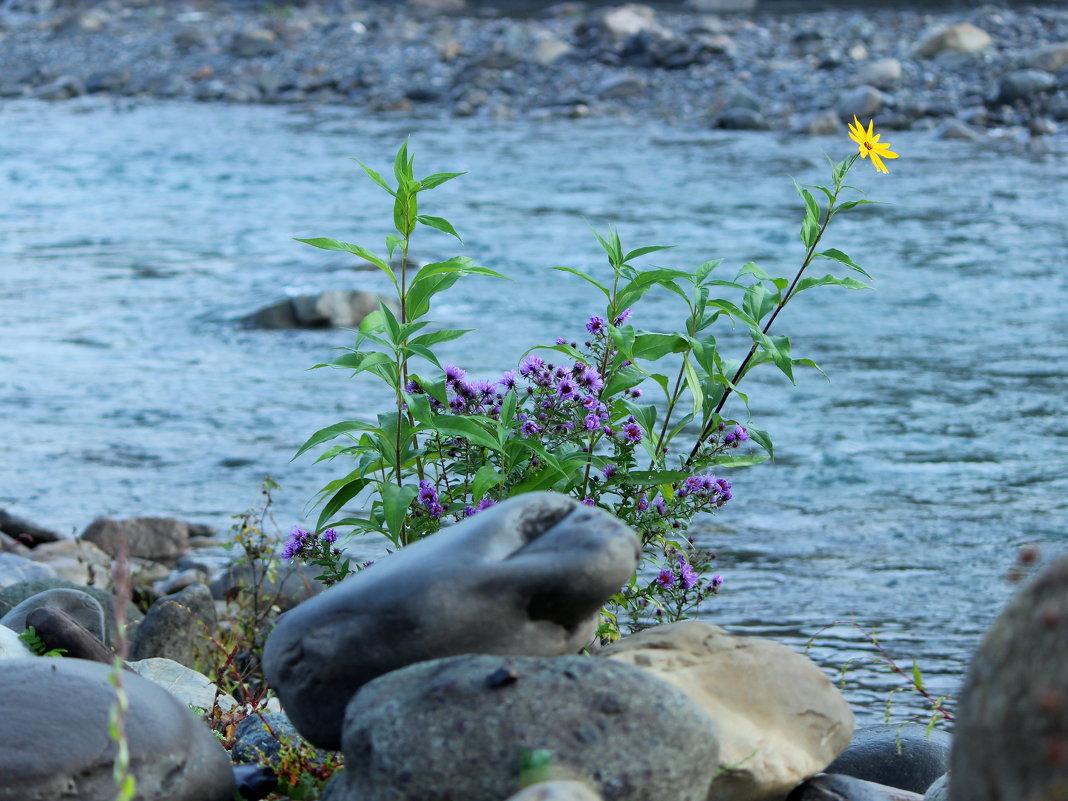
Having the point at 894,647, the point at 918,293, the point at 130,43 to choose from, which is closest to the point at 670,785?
the point at 894,647

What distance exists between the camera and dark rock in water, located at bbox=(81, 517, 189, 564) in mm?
6414

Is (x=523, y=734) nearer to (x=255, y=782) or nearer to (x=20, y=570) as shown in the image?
(x=255, y=782)

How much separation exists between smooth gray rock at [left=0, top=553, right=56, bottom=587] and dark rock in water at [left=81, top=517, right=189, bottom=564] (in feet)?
2.07

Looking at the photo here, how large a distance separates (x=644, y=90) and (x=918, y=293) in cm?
1274

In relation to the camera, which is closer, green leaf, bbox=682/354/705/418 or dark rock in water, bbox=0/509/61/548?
green leaf, bbox=682/354/705/418

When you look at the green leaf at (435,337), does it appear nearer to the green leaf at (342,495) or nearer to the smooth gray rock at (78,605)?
the green leaf at (342,495)

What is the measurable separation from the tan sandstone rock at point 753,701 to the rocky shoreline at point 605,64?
16.8 meters

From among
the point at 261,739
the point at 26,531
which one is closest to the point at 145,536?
the point at 26,531

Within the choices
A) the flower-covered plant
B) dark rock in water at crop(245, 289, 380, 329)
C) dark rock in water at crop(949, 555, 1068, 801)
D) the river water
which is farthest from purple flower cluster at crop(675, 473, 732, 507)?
dark rock in water at crop(245, 289, 380, 329)

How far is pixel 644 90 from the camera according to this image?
23.0 metres

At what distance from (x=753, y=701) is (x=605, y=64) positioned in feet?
75.9

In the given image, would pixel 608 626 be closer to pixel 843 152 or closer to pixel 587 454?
pixel 587 454

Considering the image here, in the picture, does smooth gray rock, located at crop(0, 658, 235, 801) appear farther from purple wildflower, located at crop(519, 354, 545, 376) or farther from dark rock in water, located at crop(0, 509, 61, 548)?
dark rock in water, located at crop(0, 509, 61, 548)

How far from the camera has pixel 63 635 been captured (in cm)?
353
